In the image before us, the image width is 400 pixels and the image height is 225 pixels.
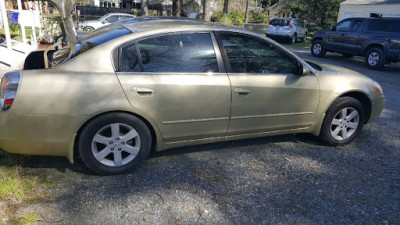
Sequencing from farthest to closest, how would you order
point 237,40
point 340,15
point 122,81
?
1. point 340,15
2. point 237,40
3. point 122,81

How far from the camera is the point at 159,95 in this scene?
3.25 m

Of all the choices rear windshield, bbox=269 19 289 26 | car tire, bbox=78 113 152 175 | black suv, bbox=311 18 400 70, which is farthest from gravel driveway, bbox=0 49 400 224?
rear windshield, bbox=269 19 289 26

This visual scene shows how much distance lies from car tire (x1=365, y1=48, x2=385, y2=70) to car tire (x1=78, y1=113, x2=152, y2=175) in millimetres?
11055

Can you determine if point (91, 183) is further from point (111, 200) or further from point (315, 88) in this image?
point (315, 88)

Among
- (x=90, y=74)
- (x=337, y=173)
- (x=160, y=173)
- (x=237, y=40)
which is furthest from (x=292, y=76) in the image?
(x=90, y=74)

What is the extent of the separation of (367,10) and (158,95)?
23.6 meters

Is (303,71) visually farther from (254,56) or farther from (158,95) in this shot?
(158,95)

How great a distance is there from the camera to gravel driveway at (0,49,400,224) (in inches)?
109

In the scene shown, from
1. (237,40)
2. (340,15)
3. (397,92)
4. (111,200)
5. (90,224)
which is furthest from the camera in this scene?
(340,15)

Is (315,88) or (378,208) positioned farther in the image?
(315,88)

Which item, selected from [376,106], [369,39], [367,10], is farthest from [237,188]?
[367,10]

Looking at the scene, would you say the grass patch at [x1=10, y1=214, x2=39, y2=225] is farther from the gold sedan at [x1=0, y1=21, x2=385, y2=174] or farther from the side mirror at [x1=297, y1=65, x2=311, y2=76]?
the side mirror at [x1=297, y1=65, x2=311, y2=76]

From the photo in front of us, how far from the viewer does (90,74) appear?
310 cm

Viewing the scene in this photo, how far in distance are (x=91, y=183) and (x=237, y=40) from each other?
2.22 meters
